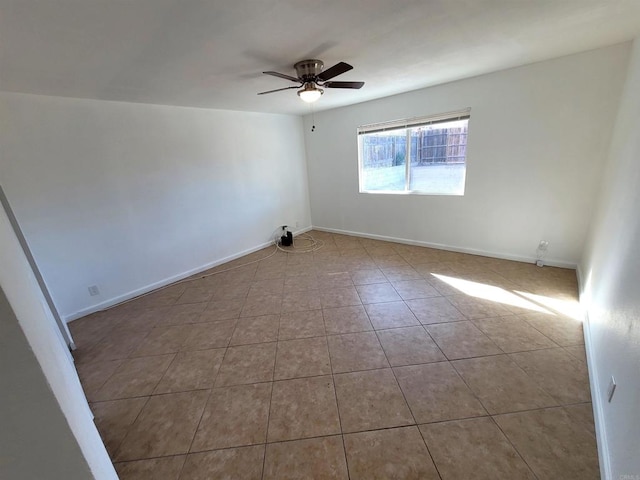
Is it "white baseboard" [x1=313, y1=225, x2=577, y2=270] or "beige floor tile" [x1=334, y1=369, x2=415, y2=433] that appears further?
"white baseboard" [x1=313, y1=225, x2=577, y2=270]

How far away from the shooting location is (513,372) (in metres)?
1.79

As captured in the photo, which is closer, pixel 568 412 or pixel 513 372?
pixel 568 412

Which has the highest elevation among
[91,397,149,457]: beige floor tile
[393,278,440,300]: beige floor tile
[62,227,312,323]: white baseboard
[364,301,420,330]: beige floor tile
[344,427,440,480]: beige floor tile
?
[62,227,312,323]: white baseboard

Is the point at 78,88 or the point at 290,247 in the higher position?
the point at 78,88

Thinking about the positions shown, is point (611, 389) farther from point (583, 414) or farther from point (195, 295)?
point (195, 295)

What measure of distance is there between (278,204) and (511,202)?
11.9 feet

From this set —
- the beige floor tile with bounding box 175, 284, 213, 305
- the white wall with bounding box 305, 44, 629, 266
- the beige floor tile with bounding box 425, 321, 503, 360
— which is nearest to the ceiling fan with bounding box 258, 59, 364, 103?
the white wall with bounding box 305, 44, 629, 266

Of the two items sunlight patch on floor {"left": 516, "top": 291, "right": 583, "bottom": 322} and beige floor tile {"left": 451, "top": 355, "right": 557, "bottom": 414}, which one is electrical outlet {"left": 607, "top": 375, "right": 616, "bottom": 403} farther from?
sunlight patch on floor {"left": 516, "top": 291, "right": 583, "bottom": 322}

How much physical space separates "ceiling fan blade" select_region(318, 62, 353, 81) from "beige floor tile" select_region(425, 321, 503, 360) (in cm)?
227

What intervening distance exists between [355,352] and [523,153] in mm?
3074

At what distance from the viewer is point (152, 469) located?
1368mm

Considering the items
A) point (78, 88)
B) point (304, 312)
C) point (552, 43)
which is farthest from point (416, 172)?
point (78, 88)

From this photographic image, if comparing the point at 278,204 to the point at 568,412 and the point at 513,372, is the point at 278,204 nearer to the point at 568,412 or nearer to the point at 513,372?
the point at 513,372

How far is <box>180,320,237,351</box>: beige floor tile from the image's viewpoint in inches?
89.8
